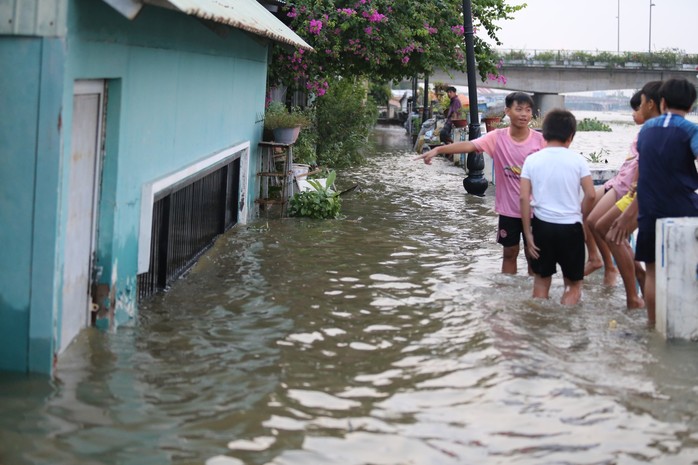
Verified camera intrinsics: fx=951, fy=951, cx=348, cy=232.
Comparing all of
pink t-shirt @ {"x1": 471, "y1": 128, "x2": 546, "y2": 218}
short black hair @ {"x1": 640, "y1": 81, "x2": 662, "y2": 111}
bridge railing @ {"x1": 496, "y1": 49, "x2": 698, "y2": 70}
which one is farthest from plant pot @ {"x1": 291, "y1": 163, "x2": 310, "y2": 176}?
bridge railing @ {"x1": 496, "y1": 49, "x2": 698, "y2": 70}

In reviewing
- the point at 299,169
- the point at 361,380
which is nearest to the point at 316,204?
the point at 299,169

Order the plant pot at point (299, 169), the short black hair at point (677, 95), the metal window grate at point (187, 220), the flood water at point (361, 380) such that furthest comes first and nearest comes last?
1. the plant pot at point (299, 169)
2. the metal window grate at point (187, 220)
3. the short black hair at point (677, 95)
4. the flood water at point (361, 380)

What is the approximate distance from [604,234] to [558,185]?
1.07 metres

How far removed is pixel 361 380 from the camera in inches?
242

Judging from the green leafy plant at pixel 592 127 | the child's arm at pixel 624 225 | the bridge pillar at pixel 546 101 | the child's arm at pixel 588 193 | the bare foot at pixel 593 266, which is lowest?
the bare foot at pixel 593 266

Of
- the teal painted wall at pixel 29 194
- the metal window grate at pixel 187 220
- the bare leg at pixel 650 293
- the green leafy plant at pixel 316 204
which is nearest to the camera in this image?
the teal painted wall at pixel 29 194

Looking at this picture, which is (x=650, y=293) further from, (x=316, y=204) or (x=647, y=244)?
(x=316, y=204)

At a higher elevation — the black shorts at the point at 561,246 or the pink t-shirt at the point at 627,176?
the pink t-shirt at the point at 627,176

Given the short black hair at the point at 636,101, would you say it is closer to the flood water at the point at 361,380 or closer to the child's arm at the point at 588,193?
the child's arm at the point at 588,193

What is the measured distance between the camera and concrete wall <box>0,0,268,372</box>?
18.6 feet

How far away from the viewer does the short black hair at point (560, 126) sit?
7.87 metres

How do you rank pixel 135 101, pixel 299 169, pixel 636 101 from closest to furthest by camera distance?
pixel 135 101 < pixel 636 101 < pixel 299 169

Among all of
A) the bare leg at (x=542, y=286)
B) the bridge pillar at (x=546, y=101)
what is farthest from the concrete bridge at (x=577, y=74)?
the bare leg at (x=542, y=286)

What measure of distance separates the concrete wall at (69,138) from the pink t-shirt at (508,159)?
2.93 metres
